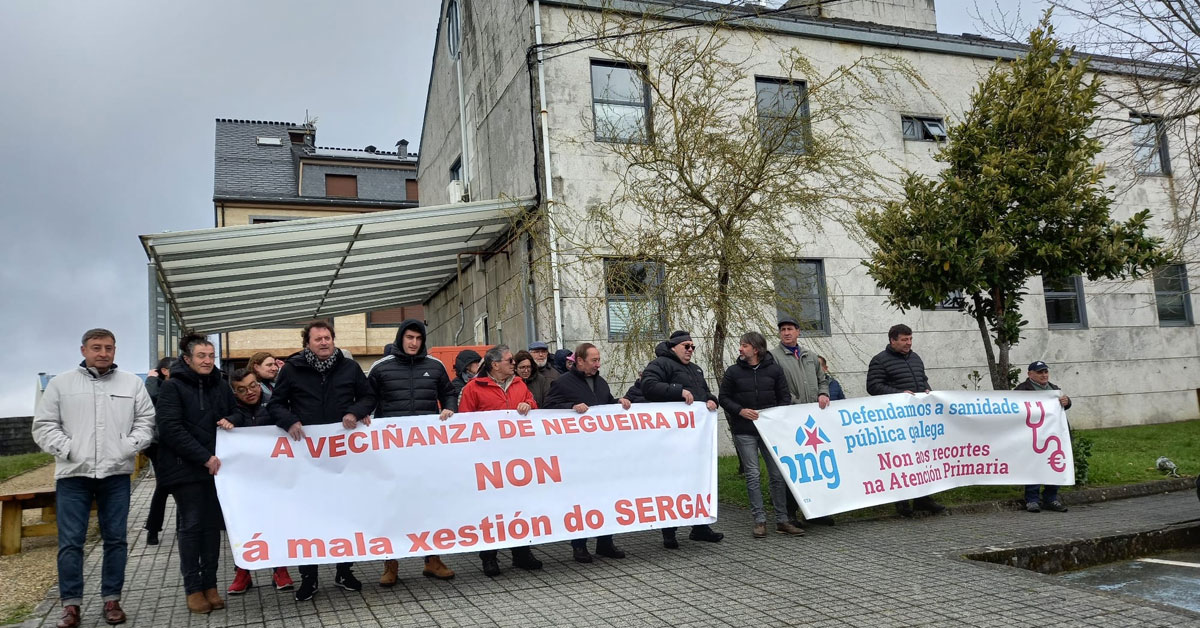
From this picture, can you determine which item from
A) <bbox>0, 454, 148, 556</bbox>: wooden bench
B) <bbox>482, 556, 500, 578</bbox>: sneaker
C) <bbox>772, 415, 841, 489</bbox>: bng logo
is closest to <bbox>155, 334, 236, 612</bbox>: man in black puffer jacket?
<bbox>482, 556, 500, 578</bbox>: sneaker

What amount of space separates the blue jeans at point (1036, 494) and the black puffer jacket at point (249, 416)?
7.37 metres

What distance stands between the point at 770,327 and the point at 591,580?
576 centimetres

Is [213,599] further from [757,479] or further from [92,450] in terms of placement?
[757,479]

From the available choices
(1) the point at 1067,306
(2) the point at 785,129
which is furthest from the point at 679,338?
(1) the point at 1067,306

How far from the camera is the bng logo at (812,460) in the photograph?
8.04 meters

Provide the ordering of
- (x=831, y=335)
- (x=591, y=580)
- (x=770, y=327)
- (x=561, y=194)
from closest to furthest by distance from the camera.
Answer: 1. (x=591, y=580)
2. (x=770, y=327)
3. (x=561, y=194)
4. (x=831, y=335)

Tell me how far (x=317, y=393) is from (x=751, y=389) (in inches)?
151

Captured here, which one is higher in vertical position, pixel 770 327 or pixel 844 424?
pixel 770 327

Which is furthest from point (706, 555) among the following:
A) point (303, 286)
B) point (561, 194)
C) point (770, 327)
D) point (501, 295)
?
point (303, 286)

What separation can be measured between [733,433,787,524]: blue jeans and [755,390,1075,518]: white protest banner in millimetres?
204

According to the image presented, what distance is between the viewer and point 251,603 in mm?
6129

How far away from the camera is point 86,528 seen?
18.7 ft

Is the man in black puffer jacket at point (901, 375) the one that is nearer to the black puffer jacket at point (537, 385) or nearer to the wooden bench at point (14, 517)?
the black puffer jacket at point (537, 385)

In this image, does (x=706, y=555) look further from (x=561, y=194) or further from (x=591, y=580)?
(x=561, y=194)
